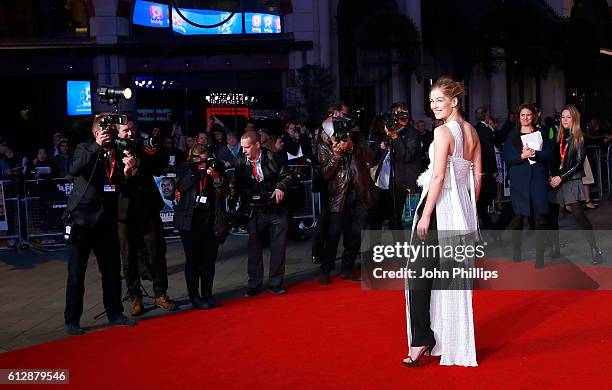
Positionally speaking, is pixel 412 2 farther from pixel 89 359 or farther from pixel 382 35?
pixel 89 359

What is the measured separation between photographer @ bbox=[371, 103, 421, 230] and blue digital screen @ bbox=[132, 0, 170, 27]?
1279 centimetres

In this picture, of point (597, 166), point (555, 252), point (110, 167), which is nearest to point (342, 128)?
point (110, 167)

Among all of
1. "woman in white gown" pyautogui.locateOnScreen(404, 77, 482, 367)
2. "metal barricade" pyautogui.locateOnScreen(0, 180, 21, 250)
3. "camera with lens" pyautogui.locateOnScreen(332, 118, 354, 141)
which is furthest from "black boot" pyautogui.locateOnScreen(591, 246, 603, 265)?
"metal barricade" pyautogui.locateOnScreen(0, 180, 21, 250)

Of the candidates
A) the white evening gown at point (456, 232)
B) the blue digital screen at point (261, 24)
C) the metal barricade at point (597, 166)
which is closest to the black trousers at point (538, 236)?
the white evening gown at point (456, 232)

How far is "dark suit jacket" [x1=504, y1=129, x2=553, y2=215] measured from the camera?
1094 centimetres

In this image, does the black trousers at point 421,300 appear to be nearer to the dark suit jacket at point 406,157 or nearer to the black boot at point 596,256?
the dark suit jacket at point 406,157

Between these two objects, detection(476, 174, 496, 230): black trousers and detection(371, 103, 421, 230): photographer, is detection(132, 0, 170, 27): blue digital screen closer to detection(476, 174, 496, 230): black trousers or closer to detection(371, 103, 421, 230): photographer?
detection(476, 174, 496, 230): black trousers

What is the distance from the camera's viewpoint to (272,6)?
Answer: 2336 cm

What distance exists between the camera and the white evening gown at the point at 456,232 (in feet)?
22.3

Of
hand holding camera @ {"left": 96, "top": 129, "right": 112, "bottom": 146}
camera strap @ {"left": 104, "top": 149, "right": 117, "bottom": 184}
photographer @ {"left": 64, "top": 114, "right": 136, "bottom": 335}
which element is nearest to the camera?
hand holding camera @ {"left": 96, "top": 129, "right": 112, "bottom": 146}

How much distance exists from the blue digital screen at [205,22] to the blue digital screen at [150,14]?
24 centimetres

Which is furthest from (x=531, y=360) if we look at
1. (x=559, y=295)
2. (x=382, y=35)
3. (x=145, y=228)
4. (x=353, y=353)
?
(x=382, y=35)

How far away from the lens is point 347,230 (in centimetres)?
1122

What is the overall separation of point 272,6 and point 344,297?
14.8m
